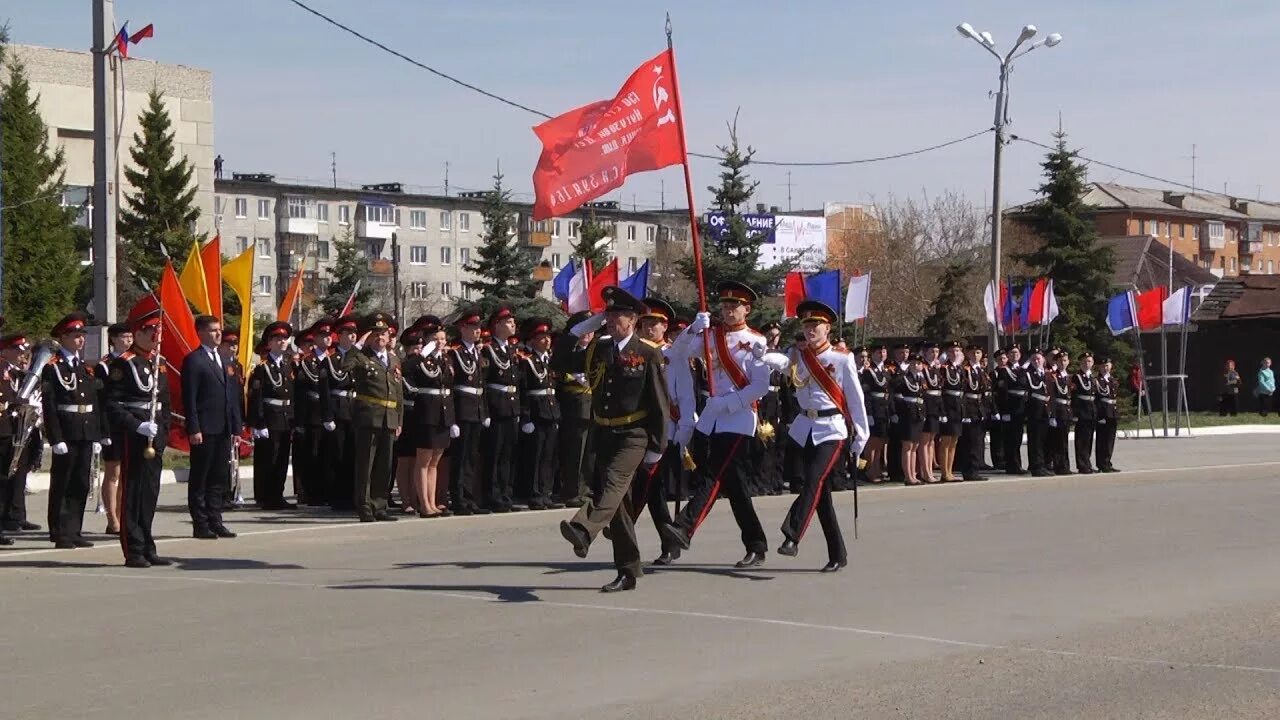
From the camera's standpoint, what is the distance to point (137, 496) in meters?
12.6

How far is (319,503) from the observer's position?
18.2m

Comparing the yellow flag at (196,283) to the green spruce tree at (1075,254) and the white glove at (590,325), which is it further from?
the green spruce tree at (1075,254)

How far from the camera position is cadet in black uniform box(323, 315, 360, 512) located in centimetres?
1759

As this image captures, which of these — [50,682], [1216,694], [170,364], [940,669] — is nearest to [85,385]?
[170,364]

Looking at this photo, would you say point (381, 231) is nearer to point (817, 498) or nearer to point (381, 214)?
point (381, 214)

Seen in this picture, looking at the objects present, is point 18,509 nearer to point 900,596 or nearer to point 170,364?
point 170,364

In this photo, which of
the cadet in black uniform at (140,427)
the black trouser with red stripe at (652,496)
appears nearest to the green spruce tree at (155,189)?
the cadet in black uniform at (140,427)

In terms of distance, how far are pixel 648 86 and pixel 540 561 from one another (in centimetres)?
443

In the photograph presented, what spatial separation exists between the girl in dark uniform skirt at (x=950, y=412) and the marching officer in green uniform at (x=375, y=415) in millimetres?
8648

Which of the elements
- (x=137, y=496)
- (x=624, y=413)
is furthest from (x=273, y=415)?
(x=624, y=413)

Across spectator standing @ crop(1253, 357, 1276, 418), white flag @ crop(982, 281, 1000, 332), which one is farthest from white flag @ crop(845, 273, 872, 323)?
spectator standing @ crop(1253, 357, 1276, 418)

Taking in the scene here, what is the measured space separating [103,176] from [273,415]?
3.66m

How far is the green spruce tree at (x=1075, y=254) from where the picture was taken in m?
51.4

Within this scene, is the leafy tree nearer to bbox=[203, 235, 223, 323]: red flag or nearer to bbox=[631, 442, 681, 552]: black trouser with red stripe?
bbox=[203, 235, 223, 323]: red flag
